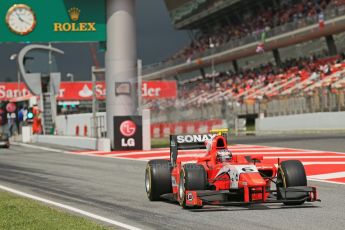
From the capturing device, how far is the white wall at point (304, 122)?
30.1 m

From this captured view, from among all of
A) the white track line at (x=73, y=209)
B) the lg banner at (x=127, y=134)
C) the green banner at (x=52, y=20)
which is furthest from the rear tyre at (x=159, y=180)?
the green banner at (x=52, y=20)

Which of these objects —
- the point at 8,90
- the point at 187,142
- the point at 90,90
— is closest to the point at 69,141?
the point at 187,142

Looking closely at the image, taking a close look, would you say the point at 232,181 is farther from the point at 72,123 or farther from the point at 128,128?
the point at 72,123

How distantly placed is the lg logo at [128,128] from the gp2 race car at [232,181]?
44.8ft

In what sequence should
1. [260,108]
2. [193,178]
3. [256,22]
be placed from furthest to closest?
[256,22], [260,108], [193,178]

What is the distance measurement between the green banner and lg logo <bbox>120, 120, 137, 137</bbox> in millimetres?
3005

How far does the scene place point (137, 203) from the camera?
9273 mm

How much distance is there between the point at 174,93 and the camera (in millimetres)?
62250

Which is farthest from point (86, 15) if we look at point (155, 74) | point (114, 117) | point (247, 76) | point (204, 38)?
point (155, 74)

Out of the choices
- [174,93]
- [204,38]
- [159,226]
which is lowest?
[159,226]

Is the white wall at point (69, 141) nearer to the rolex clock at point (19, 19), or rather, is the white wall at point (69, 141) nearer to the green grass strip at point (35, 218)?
the rolex clock at point (19, 19)

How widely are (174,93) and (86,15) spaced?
126 feet

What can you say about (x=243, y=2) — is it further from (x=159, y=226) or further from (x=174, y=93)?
(x=159, y=226)

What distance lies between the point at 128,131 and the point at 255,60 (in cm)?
3573
